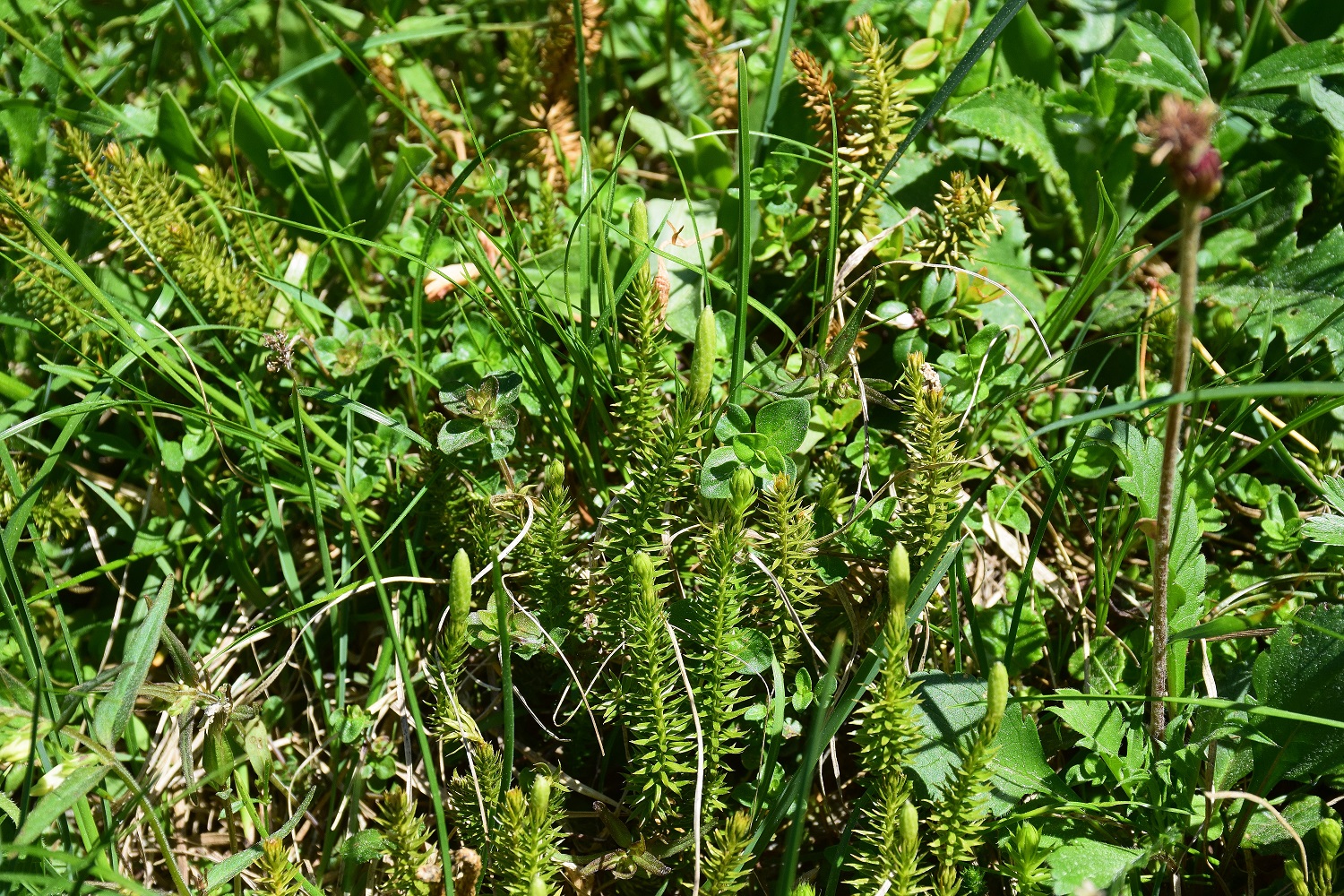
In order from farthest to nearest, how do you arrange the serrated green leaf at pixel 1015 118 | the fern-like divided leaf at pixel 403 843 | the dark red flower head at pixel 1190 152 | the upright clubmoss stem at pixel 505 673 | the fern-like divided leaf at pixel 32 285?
the serrated green leaf at pixel 1015 118, the fern-like divided leaf at pixel 32 285, the fern-like divided leaf at pixel 403 843, the upright clubmoss stem at pixel 505 673, the dark red flower head at pixel 1190 152

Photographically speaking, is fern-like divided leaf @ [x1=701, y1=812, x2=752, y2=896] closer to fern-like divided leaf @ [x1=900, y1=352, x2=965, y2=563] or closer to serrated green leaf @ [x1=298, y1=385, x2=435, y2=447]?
fern-like divided leaf @ [x1=900, y1=352, x2=965, y2=563]

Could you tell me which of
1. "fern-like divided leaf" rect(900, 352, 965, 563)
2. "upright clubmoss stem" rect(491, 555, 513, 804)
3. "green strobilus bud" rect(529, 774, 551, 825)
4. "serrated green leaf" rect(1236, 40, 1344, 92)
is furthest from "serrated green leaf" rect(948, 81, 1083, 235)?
"green strobilus bud" rect(529, 774, 551, 825)

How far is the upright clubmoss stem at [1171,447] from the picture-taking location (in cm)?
123

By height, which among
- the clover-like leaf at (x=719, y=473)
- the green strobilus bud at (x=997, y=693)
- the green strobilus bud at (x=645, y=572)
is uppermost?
the clover-like leaf at (x=719, y=473)

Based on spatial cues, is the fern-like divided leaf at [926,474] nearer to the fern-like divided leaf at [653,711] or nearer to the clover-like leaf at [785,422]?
the clover-like leaf at [785,422]

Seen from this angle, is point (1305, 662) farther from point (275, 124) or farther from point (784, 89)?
point (275, 124)

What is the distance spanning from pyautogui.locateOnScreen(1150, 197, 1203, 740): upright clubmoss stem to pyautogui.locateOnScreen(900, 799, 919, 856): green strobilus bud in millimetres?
453

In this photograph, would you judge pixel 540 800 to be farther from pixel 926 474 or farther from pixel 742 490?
pixel 926 474

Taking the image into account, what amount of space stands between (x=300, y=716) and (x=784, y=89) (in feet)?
6.32

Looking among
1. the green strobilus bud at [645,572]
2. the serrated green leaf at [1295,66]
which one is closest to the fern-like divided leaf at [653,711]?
the green strobilus bud at [645,572]

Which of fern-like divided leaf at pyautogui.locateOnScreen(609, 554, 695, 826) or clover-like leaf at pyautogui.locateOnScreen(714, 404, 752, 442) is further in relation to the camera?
clover-like leaf at pyautogui.locateOnScreen(714, 404, 752, 442)

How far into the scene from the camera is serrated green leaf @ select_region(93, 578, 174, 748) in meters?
1.75

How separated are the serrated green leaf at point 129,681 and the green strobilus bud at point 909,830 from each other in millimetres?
1259

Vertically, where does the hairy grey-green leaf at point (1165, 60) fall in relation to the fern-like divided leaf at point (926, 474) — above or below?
above
